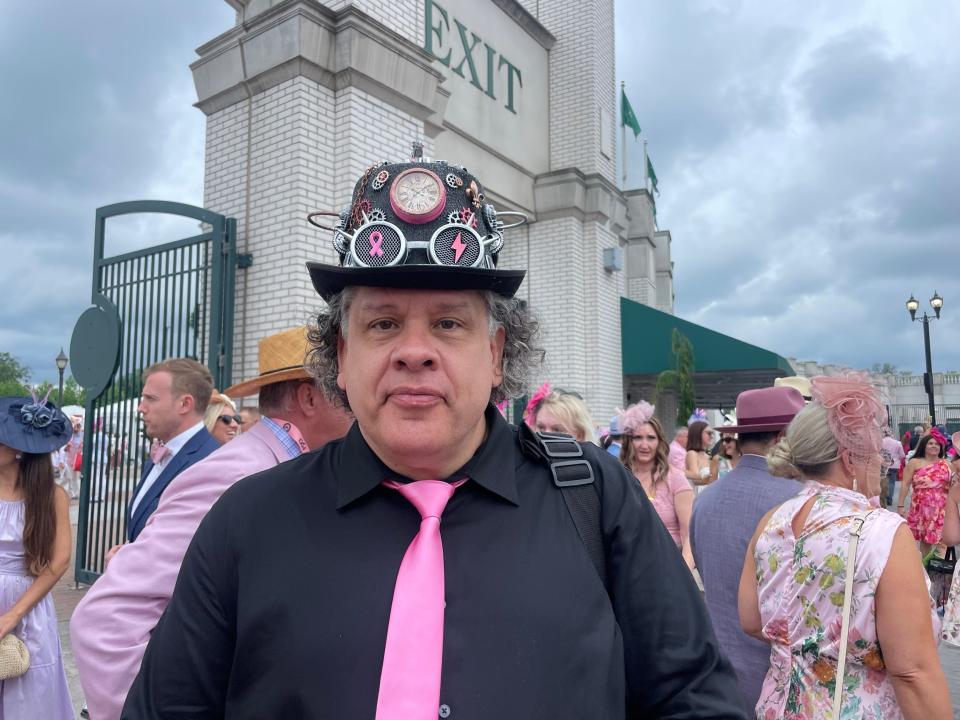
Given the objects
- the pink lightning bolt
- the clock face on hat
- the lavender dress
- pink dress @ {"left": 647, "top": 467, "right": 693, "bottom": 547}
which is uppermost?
the clock face on hat

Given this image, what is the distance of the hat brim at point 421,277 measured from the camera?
143 cm

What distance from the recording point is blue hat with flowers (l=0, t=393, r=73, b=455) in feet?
11.9

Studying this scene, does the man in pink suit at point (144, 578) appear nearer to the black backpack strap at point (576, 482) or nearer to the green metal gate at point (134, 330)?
the black backpack strap at point (576, 482)

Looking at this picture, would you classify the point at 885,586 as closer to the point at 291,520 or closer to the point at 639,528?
the point at 639,528

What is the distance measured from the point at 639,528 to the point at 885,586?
1.15 metres

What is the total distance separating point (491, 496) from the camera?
1469mm

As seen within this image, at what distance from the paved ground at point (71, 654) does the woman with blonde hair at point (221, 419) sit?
194cm

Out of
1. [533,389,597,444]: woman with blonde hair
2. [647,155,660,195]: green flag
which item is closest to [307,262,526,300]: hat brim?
[533,389,597,444]: woman with blonde hair

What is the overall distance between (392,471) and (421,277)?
1.38 ft

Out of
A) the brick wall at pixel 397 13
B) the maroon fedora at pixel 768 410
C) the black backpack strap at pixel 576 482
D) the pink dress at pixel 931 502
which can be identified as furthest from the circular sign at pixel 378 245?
the brick wall at pixel 397 13

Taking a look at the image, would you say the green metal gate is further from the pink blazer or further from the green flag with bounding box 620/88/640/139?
the green flag with bounding box 620/88/640/139

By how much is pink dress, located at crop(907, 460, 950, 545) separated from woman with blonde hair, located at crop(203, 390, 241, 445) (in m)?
6.12

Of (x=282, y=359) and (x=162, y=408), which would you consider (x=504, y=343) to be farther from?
(x=162, y=408)

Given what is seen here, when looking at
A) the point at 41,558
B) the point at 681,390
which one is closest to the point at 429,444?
the point at 41,558
